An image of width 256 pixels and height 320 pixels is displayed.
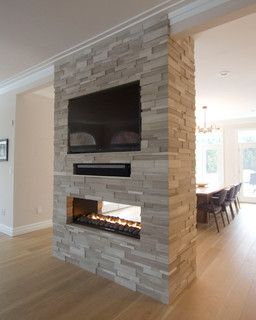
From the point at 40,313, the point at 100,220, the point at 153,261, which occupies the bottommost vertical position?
the point at 40,313

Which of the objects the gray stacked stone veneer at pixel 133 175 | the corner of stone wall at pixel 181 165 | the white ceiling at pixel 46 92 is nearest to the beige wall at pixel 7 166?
the white ceiling at pixel 46 92

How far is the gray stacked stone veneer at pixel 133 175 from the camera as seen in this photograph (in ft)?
7.70

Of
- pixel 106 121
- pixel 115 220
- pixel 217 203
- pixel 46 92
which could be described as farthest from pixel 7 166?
pixel 217 203

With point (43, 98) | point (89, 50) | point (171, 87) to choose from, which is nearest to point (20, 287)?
point (171, 87)

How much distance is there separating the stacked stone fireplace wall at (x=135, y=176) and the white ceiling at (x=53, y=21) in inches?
8.0

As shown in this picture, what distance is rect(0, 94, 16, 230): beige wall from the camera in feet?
14.6

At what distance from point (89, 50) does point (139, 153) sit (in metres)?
1.50

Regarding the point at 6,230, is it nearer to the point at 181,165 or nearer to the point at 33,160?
the point at 33,160

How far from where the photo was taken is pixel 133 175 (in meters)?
2.55

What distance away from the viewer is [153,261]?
2389 millimetres

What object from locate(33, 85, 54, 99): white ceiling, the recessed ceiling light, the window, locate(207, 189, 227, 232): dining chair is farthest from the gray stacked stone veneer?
the window

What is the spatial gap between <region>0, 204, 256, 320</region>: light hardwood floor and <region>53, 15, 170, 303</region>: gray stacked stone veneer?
0.18m

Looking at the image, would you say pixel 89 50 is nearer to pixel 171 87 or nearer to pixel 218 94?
pixel 171 87

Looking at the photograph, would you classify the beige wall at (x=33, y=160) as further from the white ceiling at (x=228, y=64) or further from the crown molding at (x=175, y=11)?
the white ceiling at (x=228, y=64)
